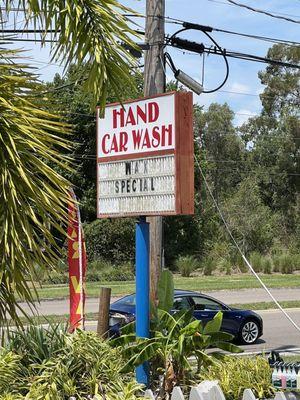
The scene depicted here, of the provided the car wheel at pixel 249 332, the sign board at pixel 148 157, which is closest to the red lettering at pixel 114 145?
the sign board at pixel 148 157

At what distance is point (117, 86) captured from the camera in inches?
185

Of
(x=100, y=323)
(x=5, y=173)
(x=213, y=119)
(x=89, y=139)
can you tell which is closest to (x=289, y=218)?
(x=213, y=119)

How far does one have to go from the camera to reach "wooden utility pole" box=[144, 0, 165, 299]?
10078 mm

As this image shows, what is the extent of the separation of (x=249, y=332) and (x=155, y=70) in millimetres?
7274

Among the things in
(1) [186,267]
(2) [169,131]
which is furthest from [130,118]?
(1) [186,267]

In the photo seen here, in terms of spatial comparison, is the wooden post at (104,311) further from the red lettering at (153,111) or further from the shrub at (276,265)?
the shrub at (276,265)

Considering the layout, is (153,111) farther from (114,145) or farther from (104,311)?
(104,311)

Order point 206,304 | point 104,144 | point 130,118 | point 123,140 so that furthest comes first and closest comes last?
point 206,304, point 104,144, point 123,140, point 130,118

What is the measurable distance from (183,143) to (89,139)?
1343 inches

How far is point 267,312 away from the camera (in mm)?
20969

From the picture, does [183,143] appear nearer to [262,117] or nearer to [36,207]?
[36,207]

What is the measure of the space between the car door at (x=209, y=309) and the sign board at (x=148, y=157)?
7555mm

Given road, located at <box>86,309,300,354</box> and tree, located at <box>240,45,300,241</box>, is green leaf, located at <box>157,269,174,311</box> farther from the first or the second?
tree, located at <box>240,45,300,241</box>

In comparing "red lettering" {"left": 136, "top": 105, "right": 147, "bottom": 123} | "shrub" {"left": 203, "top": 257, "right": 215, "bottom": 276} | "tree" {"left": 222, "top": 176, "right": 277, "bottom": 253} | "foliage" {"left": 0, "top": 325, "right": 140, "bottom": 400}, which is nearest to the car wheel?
"red lettering" {"left": 136, "top": 105, "right": 147, "bottom": 123}
